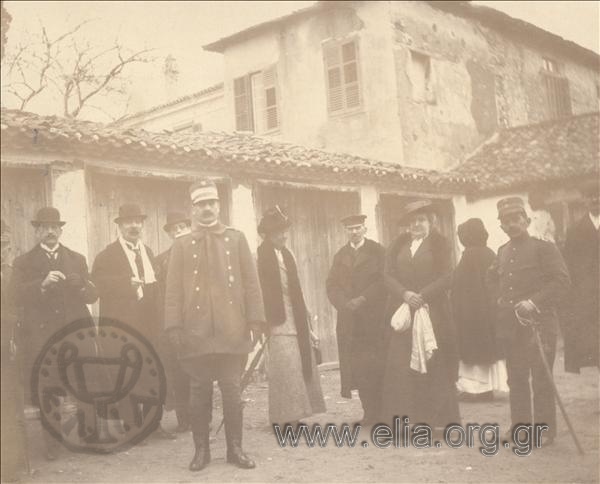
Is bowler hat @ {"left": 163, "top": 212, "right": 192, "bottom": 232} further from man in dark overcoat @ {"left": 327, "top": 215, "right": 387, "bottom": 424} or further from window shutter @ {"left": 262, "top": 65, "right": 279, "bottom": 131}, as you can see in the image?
window shutter @ {"left": 262, "top": 65, "right": 279, "bottom": 131}

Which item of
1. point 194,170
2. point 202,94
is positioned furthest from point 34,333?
point 202,94

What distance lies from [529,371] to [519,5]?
2.57 m

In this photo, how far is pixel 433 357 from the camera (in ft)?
14.1

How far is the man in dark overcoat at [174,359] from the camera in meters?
3.59

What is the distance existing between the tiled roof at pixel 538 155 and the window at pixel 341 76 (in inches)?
61.4

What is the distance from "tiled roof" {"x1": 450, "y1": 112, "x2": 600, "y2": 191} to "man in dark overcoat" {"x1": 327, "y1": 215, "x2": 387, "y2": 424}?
235 cm

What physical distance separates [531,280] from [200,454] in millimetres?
2262

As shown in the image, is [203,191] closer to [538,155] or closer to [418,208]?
[418,208]

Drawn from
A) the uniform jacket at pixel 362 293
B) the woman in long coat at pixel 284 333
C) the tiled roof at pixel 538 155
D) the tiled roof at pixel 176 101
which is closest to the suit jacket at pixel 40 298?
the tiled roof at pixel 176 101

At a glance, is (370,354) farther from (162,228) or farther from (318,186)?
(162,228)

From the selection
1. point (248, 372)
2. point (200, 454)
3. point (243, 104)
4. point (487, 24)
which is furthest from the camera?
point (487, 24)

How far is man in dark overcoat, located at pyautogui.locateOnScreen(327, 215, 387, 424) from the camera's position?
454 cm

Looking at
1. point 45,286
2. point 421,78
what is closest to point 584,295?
point 45,286

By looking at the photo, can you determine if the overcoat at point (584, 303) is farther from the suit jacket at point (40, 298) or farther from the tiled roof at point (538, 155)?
the suit jacket at point (40, 298)
